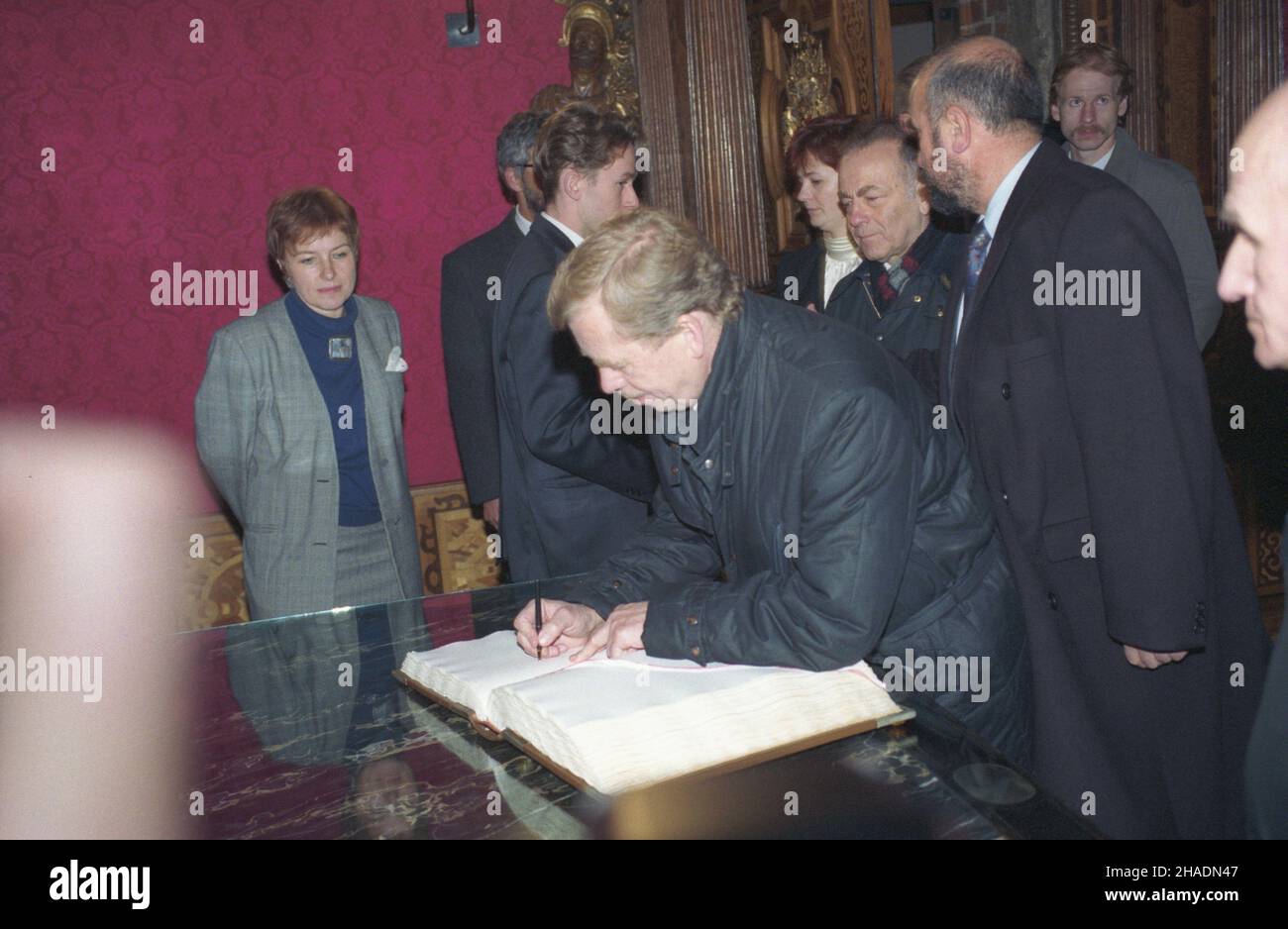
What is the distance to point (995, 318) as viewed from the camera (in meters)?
2.56

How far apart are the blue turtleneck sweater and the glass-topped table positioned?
69.4 inches

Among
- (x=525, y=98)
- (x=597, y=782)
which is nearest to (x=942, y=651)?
(x=597, y=782)

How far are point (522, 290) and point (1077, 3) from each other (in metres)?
3.08

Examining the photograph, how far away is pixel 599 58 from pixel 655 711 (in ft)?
14.9

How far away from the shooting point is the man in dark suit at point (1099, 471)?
7.80ft

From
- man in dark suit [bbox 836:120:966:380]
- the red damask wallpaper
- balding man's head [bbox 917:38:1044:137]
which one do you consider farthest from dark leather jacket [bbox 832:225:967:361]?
the red damask wallpaper

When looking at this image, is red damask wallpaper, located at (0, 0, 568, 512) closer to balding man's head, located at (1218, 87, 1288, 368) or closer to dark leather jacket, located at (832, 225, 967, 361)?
dark leather jacket, located at (832, 225, 967, 361)

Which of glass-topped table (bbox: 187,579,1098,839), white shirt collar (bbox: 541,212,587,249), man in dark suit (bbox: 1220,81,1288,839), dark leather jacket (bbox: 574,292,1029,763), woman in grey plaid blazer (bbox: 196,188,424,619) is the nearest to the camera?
man in dark suit (bbox: 1220,81,1288,839)

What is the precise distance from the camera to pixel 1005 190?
2.66 meters

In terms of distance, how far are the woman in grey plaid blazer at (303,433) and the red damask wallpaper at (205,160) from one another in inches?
60.3

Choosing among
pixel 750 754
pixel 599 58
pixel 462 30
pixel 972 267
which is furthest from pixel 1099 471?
pixel 462 30

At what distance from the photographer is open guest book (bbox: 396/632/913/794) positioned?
1.50 meters

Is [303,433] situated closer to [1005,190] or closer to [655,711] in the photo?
[1005,190]

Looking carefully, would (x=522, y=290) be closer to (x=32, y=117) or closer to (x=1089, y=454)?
(x=1089, y=454)
